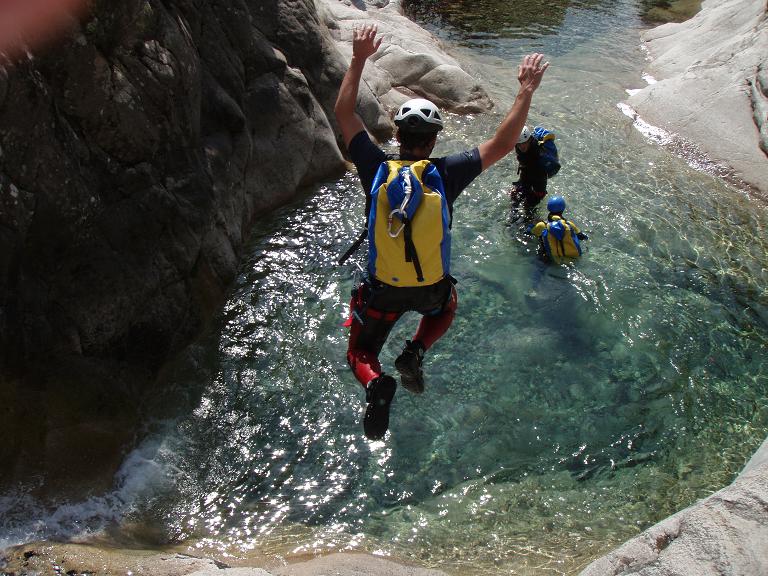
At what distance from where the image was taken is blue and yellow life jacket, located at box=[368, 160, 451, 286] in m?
4.24

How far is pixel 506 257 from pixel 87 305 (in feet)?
16.5

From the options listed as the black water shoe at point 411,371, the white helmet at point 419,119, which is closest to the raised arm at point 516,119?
the white helmet at point 419,119

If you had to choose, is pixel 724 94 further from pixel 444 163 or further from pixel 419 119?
pixel 419 119

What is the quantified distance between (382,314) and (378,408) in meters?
0.77

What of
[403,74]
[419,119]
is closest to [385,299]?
[419,119]

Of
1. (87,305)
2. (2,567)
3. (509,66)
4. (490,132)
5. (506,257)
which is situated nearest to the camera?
(2,567)

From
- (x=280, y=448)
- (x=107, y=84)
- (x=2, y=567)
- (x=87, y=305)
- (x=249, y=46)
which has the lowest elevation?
(x=280, y=448)

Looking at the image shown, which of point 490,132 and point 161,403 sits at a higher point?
point 161,403

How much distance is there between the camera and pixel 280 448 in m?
5.41

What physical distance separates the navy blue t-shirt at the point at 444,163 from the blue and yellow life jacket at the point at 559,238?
3429 millimetres

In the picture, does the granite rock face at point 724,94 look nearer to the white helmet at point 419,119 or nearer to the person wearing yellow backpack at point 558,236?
the person wearing yellow backpack at point 558,236

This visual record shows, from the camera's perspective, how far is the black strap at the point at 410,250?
4273 mm

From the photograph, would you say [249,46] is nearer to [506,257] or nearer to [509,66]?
[506,257]

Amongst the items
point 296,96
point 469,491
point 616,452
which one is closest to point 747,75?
point 296,96
